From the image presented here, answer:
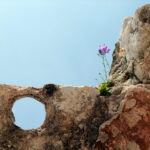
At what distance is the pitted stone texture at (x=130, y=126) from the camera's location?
9.42 m

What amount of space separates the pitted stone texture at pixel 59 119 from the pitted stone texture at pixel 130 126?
31 cm

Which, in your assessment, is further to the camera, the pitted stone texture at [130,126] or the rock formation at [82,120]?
the rock formation at [82,120]

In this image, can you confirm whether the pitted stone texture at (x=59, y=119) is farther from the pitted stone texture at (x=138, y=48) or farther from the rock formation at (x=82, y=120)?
the pitted stone texture at (x=138, y=48)

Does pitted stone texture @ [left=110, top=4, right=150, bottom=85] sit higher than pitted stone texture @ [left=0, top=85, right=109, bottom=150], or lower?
higher

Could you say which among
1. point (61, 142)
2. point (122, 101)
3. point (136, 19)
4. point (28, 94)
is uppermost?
point (136, 19)

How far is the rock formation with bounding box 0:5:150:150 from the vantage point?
9539mm

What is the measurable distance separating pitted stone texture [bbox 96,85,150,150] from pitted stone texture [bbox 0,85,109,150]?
0.31 m

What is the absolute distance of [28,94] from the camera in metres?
10.2

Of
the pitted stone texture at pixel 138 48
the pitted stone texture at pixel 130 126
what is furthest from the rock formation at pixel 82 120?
the pitted stone texture at pixel 138 48

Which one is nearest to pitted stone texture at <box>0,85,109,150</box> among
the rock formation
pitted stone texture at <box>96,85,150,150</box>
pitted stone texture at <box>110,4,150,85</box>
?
the rock formation

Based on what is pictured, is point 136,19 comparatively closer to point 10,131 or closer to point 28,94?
A: point 28,94

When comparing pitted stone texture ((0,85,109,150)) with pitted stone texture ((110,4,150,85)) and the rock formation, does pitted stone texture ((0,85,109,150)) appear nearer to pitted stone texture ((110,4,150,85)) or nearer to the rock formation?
the rock formation

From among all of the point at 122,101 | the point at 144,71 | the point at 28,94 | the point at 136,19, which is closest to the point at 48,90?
the point at 28,94

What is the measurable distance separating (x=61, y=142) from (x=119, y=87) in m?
2.37
